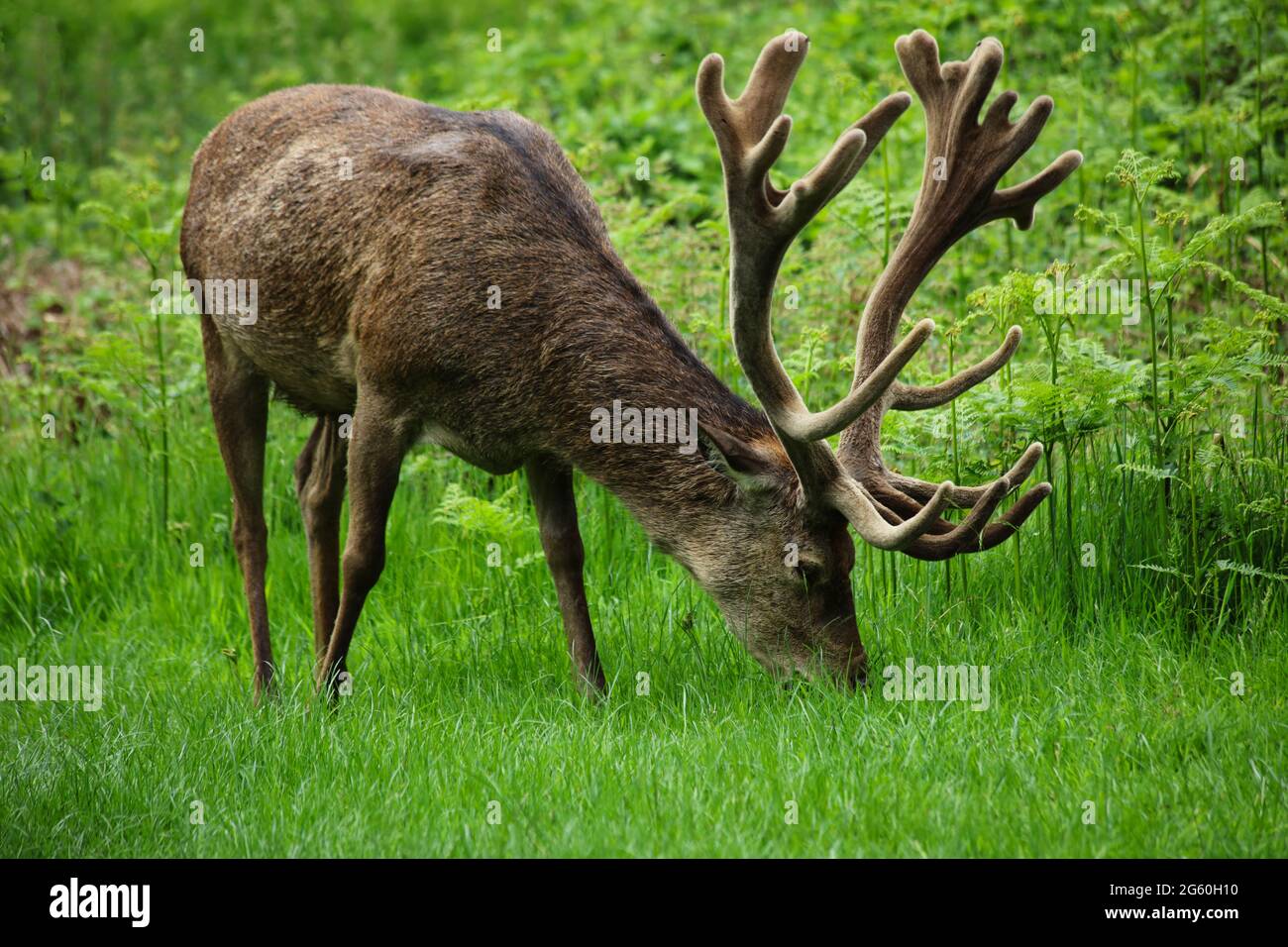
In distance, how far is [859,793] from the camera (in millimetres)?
4547

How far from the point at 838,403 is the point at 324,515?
262cm

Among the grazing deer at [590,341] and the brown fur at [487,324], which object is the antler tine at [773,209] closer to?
the grazing deer at [590,341]

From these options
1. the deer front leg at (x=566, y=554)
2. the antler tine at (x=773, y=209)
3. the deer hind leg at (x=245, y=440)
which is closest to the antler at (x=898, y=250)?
the antler tine at (x=773, y=209)

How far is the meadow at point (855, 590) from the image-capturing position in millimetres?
4562

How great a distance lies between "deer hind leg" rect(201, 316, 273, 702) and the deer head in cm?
216

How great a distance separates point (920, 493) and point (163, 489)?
13.9 ft

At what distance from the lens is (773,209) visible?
16.0 ft

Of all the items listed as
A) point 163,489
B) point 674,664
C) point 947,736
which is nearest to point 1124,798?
point 947,736

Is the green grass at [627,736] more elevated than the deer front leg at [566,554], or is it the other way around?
the deer front leg at [566,554]

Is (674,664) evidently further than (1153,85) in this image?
No

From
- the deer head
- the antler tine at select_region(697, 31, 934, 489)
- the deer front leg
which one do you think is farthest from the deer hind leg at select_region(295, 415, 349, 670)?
the antler tine at select_region(697, 31, 934, 489)

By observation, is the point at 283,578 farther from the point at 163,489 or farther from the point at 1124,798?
the point at 1124,798

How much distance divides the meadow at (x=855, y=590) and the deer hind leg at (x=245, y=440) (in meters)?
0.39

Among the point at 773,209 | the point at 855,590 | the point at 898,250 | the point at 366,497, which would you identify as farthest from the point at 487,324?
the point at 855,590
